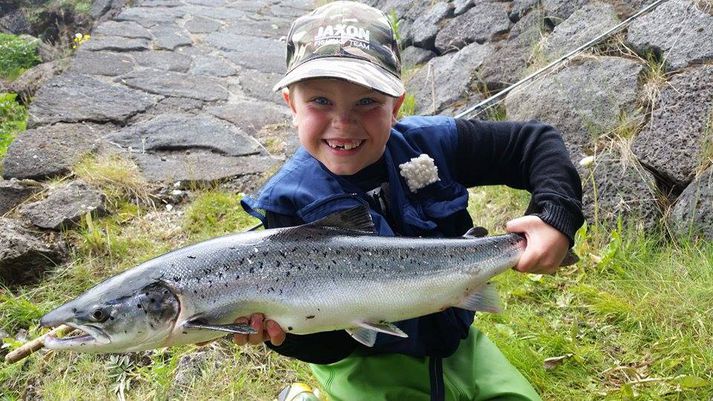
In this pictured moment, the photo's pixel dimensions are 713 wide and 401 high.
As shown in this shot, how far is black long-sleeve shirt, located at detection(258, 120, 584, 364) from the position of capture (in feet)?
7.93

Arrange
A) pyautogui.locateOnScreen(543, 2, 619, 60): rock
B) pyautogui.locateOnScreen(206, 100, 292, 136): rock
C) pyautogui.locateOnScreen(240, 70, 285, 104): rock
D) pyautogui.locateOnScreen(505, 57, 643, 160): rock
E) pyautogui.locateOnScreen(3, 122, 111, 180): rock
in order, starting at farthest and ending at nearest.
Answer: pyautogui.locateOnScreen(240, 70, 285, 104): rock → pyautogui.locateOnScreen(206, 100, 292, 136): rock → pyautogui.locateOnScreen(3, 122, 111, 180): rock → pyautogui.locateOnScreen(543, 2, 619, 60): rock → pyautogui.locateOnScreen(505, 57, 643, 160): rock

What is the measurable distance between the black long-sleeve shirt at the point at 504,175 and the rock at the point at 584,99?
4.29 ft

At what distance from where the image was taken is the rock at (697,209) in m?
3.14

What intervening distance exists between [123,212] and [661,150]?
3508mm

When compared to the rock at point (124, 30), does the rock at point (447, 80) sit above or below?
above

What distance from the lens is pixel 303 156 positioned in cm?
258

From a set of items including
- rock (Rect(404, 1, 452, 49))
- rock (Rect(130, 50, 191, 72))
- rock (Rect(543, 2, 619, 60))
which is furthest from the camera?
rock (Rect(130, 50, 191, 72))

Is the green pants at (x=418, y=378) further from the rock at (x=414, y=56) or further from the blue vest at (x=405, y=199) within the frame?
the rock at (x=414, y=56)

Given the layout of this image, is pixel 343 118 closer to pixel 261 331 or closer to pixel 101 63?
pixel 261 331

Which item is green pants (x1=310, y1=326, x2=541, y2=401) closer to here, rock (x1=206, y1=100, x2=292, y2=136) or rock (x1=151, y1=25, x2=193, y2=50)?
rock (x1=206, y1=100, x2=292, y2=136)

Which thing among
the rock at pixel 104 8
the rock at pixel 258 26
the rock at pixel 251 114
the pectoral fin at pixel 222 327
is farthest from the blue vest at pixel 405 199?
the rock at pixel 104 8

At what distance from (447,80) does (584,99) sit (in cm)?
173

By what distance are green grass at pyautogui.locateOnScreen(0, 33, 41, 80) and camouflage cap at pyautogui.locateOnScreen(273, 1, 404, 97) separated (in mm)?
9662

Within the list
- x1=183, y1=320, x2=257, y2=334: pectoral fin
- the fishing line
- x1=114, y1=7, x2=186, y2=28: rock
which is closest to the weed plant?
x1=114, y1=7, x2=186, y2=28: rock
